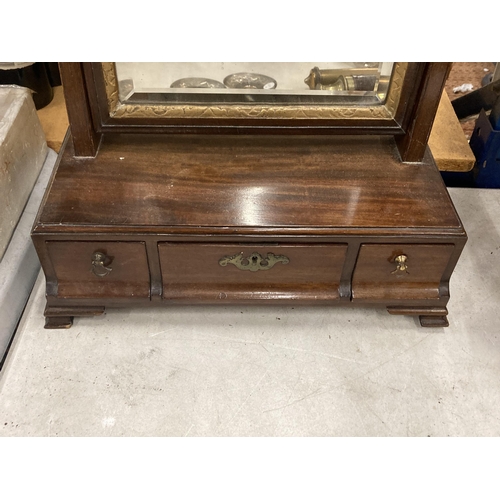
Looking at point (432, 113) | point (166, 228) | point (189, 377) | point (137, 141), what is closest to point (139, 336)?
point (189, 377)

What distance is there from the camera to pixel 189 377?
1.04 metres

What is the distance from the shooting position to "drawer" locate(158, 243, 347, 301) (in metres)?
0.99

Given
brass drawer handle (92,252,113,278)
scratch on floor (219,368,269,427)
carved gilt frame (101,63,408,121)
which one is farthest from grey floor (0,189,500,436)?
carved gilt frame (101,63,408,121)

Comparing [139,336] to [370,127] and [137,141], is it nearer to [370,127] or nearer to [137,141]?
[137,141]

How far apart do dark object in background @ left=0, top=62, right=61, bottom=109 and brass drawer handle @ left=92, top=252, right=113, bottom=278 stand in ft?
2.04

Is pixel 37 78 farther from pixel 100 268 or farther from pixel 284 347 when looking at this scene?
pixel 284 347

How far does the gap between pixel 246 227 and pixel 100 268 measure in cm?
28

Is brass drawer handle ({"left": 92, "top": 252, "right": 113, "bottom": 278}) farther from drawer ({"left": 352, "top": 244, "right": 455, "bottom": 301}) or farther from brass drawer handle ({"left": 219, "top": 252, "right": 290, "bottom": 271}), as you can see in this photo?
drawer ({"left": 352, "top": 244, "right": 455, "bottom": 301})

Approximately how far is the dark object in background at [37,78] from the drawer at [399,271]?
0.93 metres

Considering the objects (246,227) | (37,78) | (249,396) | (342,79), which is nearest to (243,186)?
(246,227)

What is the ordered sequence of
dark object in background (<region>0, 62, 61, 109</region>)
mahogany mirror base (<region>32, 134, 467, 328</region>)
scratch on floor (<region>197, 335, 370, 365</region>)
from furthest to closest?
dark object in background (<region>0, 62, 61, 109</region>) → scratch on floor (<region>197, 335, 370, 365</region>) → mahogany mirror base (<region>32, 134, 467, 328</region>)

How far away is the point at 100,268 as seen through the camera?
1.00 meters

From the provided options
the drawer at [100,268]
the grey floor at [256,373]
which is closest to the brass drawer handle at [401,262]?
the grey floor at [256,373]

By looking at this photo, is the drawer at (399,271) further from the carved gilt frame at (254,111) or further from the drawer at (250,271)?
the carved gilt frame at (254,111)
